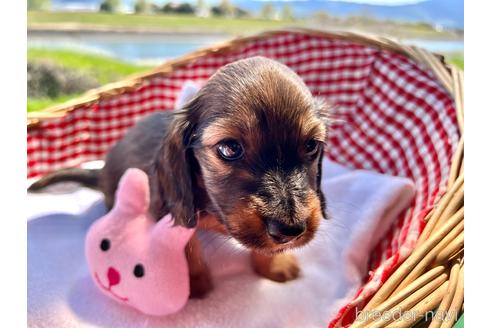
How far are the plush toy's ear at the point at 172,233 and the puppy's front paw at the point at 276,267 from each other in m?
0.32

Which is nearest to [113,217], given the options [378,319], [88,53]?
[378,319]

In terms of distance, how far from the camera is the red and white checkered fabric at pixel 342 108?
7.00 feet

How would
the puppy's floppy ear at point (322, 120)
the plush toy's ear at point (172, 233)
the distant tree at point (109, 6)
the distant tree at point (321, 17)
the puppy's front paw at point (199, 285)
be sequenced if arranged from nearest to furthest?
the puppy's floppy ear at point (322, 120)
the plush toy's ear at point (172, 233)
the puppy's front paw at point (199, 285)
the distant tree at point (321, 17)
the distant tree at point (109, 6)

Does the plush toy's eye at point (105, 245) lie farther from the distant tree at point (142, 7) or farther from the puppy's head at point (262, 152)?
the distant tree at point (142, 7)

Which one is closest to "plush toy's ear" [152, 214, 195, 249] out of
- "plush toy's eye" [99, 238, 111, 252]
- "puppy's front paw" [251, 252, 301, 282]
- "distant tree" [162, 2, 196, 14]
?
"plush toy's eye" [99, 238, 111, 252]

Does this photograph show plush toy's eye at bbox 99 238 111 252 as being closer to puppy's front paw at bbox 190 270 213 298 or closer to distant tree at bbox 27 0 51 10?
puppy's front paw at bbox 190 270 213 298

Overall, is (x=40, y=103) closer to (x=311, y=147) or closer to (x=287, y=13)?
(x=287, y=13)

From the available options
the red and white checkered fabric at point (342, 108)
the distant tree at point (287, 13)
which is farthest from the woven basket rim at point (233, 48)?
the distant tree at point (287, 13)

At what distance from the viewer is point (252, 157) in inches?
46.6

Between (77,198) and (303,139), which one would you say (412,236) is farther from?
(77,198)

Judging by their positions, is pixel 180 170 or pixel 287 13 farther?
pixel 287 13

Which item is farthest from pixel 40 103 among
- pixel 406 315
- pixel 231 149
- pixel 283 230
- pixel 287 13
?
pixel 406 315

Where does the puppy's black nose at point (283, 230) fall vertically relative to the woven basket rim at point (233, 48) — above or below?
below

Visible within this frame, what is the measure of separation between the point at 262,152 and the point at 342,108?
1392 mm
